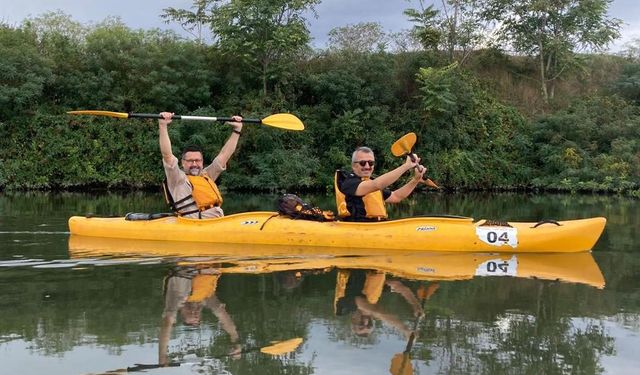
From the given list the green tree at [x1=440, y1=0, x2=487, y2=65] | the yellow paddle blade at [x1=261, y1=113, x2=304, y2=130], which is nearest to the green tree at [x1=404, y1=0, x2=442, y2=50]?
the green tree at [x1=440, y1=0, x2=487, y2=65]

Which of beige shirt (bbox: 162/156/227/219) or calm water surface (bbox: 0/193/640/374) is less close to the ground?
beige shirt (bbox: 162/156/227/219)

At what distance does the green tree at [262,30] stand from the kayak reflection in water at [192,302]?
12.7 m

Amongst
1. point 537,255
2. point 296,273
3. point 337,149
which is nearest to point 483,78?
point 337,149

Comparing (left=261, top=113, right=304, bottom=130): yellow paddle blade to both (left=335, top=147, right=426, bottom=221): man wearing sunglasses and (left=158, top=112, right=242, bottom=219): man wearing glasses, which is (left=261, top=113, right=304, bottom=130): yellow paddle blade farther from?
(left=335, top=147, right=426, bottom=221): man wearing sunglasses

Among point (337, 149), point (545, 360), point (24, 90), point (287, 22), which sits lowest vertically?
point (545, 360)

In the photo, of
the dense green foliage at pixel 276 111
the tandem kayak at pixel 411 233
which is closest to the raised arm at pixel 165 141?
the tandem kayak at pixel 411 233

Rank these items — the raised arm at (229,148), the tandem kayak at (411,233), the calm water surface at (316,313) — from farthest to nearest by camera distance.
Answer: the raised arm at (229,148) → the tandem kayak at (411,233) → the calm water surface at (316,313)

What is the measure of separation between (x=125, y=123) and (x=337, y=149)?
593 centimetres

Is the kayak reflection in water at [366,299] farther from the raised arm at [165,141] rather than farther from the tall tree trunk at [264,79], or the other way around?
the tall tree trunk at [264,79]

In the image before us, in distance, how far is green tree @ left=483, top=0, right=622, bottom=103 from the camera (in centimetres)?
1856

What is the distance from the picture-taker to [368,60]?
17625 millimetres

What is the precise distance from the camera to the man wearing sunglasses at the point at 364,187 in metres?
5.47

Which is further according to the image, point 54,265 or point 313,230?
point 313,230

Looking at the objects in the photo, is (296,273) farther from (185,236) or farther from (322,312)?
(185,236)
